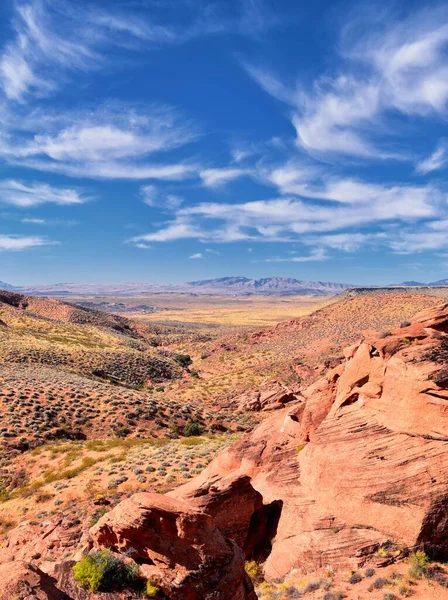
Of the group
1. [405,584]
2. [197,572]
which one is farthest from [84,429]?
[405,584]

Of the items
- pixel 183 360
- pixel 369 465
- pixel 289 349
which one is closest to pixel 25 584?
pixel 369 465

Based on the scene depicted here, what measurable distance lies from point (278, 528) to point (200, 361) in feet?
228

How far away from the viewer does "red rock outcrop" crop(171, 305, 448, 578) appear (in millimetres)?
12484

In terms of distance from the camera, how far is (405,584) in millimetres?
11266

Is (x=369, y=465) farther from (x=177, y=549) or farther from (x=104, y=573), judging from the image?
(x=104, y=573)

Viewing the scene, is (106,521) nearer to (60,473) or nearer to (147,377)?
(60,473)

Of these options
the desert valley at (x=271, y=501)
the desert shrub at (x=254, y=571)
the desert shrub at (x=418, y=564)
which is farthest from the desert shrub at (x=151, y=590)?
the desert shrub at (x=418, y=564)

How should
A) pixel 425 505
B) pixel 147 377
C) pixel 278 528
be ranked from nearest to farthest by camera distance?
pixel 425 505, pixel 278 528, pixel 147 377

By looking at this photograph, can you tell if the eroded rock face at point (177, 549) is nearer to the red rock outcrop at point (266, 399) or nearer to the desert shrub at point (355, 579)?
the desert shrub at point (355, 579)

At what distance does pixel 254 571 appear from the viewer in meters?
14.3

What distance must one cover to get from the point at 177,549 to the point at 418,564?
7.15m

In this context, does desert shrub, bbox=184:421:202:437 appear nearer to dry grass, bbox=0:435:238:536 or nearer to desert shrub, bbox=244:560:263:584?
dry grass, bbox=0:435:238:536

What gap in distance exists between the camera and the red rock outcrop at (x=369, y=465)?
12.5m

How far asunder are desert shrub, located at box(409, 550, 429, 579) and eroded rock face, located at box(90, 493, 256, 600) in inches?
186
